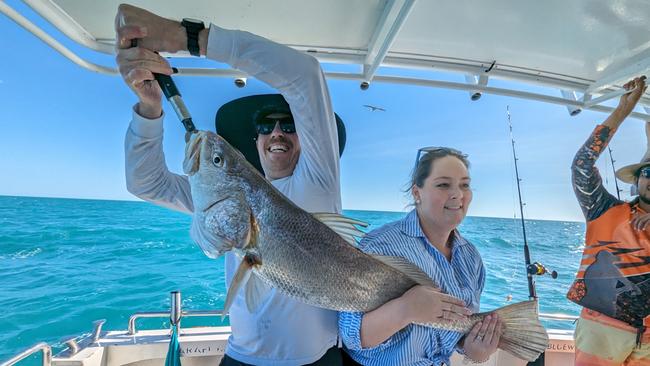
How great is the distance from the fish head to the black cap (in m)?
0.71

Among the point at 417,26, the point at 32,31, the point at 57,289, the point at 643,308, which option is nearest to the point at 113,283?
the point at 57,289

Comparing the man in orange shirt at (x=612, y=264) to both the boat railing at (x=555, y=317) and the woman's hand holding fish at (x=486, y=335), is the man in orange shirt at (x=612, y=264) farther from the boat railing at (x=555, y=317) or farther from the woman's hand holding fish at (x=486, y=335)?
the woman's hand holding fish at (x=486, y=335)

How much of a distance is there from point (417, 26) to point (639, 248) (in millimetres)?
2849

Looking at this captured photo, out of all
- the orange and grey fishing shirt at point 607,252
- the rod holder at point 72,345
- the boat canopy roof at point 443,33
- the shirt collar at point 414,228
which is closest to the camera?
the shirt collar at point 414,228

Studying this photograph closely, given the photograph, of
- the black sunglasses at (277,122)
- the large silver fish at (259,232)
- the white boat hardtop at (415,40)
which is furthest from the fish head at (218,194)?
the white boat hardtop at (415,40)

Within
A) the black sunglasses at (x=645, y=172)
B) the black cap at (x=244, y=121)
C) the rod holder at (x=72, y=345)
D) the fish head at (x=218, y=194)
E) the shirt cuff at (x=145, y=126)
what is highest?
the black cap at (x=244, y=121)

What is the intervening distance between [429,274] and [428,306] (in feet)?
1.35

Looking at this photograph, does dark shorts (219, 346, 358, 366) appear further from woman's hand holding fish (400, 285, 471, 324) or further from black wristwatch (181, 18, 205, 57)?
black wristwatch (181, 18, 205, 57)

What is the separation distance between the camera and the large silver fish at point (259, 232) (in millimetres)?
1021

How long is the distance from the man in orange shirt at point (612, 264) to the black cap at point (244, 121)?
2894mm

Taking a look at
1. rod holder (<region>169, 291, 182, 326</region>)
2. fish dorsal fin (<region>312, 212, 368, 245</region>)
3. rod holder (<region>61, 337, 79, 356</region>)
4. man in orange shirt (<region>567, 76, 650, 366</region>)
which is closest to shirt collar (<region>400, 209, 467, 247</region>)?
fish dorsal fin (<region>312, 212, 368, 245</region>)

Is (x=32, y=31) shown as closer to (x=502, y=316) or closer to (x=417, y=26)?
(x=417, y=26)

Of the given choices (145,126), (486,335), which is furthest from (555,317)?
(145,126)

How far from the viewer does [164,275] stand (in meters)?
11.2
